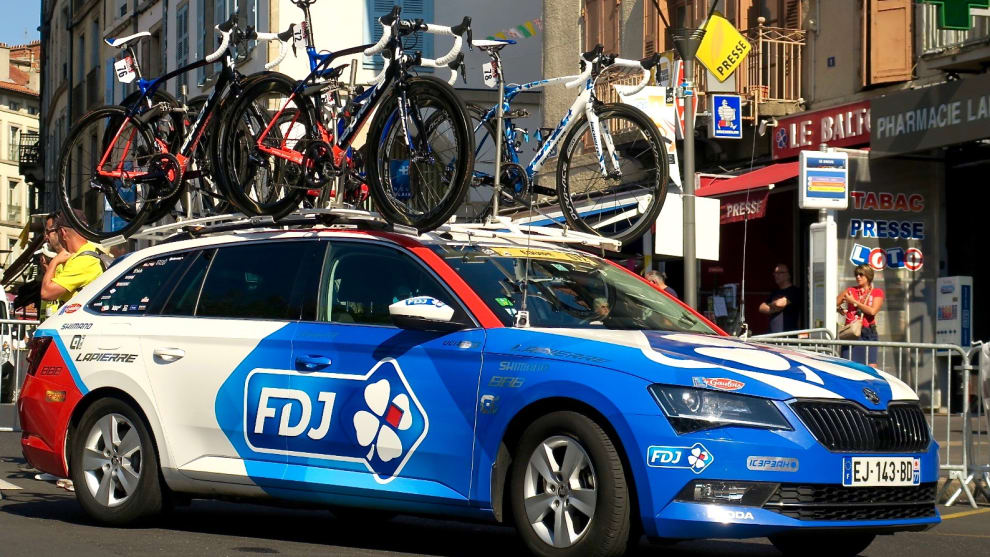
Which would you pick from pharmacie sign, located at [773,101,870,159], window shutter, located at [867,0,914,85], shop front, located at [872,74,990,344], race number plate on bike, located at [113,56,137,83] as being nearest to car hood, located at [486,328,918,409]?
race number plate on bike, located at [113,56,137,83]

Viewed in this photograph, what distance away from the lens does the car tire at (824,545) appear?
789cm

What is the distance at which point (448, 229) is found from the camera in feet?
29.0

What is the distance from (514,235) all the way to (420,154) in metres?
0.78

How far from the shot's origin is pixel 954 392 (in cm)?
1202

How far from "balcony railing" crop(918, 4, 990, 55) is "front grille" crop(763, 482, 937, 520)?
479 inches

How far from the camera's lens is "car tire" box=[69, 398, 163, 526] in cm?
891

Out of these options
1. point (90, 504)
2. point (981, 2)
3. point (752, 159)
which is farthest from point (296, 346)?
point (752, 159)

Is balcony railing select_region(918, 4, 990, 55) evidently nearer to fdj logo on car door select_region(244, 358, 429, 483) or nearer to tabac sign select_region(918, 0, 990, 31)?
tabac sign select_region(918, 0, 990, 31)

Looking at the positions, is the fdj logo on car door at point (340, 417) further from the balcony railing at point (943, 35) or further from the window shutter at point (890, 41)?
the window shutter at point (890, 41)

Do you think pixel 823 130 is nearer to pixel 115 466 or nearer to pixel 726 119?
pixel 726 119

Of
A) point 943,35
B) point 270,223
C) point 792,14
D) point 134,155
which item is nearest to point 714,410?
point 270,223

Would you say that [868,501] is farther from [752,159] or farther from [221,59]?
[752,159]

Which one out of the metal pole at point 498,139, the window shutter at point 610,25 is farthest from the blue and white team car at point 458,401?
the window shutter at point 610,25

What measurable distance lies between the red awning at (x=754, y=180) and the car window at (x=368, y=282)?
1268cm
